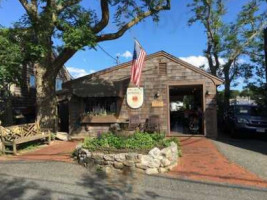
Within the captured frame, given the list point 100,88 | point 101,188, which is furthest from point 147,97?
point 101,188

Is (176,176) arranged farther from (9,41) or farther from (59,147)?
(9,41)

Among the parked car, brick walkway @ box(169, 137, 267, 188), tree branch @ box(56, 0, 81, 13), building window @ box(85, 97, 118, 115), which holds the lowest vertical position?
brick walkway @ box(169, 137, 267, 188)

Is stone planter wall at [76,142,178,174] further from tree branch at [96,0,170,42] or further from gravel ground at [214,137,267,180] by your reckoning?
tree branch at [96,0,170,42]

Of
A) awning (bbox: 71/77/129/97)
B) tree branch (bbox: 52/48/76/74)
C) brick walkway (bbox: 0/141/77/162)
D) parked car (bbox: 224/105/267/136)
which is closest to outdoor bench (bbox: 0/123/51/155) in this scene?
brick walkway (bbox: 0/141/77/162)

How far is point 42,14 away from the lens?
1498cm

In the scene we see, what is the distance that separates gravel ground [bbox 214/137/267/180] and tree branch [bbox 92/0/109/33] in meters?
7.14

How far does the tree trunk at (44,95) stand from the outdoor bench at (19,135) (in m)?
0.87

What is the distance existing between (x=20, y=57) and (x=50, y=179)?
6.64 m

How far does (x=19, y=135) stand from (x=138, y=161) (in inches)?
252

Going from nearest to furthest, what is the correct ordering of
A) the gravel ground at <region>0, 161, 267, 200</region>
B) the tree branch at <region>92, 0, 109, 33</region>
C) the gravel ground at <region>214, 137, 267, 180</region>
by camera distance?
the gravel ground at <region>0, 161, 267, 200</region>
the gravel ground at <region>214, 137, 267, 180</region>
the tree branch at <region>92, 0, 109, 33</region>

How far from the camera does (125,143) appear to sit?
10.5 metres

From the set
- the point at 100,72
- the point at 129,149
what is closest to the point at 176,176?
the point at 129,149

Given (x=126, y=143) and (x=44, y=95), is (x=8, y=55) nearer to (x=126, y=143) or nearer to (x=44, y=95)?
(x=44, y=95)

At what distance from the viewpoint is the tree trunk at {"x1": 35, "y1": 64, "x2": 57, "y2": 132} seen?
1648 cm
